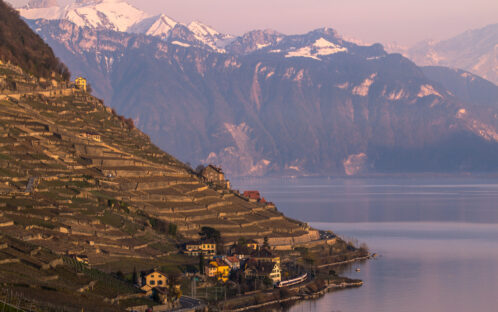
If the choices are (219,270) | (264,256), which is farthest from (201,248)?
(219,270)

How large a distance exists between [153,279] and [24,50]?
333 feet

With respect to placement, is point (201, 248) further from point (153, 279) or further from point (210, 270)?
point (153, 279)

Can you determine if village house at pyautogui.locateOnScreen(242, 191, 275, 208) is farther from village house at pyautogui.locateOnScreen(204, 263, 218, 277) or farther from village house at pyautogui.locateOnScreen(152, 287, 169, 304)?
village house at pyautogui.locateOnScreen(152, 287, 169, 304)

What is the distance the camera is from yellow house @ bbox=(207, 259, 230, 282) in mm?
90331

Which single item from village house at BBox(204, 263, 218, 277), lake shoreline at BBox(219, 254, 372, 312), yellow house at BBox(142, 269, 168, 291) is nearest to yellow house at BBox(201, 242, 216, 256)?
village house at BBox(204, 263, 218, 277)

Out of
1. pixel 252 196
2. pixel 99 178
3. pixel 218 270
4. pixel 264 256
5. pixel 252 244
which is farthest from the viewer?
pixel 252 196

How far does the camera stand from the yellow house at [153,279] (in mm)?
76750

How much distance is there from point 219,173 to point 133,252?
228 ft

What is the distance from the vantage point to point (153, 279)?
77.2 metres

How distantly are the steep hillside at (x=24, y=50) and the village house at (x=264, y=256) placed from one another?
226ft

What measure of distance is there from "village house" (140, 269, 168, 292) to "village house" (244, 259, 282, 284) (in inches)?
672

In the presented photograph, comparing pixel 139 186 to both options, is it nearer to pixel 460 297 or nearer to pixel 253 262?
pixel 253 262

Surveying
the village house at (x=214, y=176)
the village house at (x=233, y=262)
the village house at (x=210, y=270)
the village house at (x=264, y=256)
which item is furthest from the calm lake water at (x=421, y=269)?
the village house at (x=214, y=176)

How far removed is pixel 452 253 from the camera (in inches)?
5261
